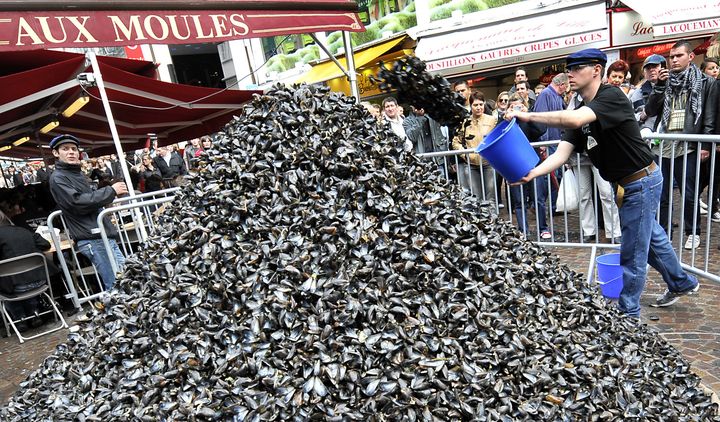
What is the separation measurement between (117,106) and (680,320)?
25.2 ft

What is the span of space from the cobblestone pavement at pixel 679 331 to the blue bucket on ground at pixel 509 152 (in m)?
1.72

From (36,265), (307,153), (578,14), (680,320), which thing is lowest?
(680,320)

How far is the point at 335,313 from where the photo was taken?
165 centimetres

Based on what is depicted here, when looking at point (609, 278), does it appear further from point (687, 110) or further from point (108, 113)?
point (108, 113)

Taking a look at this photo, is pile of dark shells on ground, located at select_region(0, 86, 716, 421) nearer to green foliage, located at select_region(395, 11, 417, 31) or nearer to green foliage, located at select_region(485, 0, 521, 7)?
green foliage, located at select_region(485, 0, 521, 7)

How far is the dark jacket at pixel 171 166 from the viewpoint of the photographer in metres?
12.8

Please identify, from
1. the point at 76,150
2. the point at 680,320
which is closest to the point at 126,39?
the point at 76,150

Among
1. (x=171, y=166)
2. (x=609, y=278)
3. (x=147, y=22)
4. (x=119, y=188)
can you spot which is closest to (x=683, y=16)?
(x=609, y=278)

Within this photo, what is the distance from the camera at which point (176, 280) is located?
1.82 m

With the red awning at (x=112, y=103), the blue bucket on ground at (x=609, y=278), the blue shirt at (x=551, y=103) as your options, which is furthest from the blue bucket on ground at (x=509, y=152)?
the red awning at (x=112, y=103)

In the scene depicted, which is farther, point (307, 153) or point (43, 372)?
point (43, 372)

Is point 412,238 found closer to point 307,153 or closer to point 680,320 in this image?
point 307,153

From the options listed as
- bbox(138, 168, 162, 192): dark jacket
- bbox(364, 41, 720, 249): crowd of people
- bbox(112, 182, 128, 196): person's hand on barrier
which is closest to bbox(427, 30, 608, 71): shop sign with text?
bbox(364, 41, 720, 249): crowd of people

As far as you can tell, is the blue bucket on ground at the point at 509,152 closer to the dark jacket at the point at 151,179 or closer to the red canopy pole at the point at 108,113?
the red canopy pole at the point at 108,113
